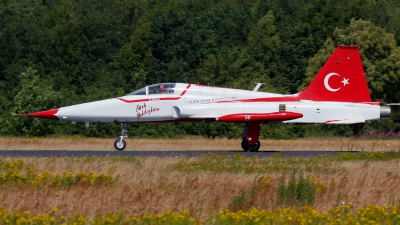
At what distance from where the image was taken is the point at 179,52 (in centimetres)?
5941

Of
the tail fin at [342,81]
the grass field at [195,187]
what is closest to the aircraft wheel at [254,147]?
the tail fin at [342,81]

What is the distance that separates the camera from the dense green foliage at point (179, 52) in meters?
38.0

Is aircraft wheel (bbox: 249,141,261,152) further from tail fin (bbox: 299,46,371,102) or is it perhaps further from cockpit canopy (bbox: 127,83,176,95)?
cockpit canopy (bbox: 127,83,176,95)

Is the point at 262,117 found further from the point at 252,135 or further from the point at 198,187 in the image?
the point at 198,187

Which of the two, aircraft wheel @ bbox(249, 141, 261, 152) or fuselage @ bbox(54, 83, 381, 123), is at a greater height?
fuselage @ bbox(54, 83, 381, 123)

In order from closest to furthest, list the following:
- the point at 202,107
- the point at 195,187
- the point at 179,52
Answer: the point at 195,187, the point at 202,107, the point at 179,52

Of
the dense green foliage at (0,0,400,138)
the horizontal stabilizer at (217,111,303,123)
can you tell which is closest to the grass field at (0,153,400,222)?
the horizontal stabilizer at (217,111,303,123)

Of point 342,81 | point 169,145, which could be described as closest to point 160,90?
point 169,145

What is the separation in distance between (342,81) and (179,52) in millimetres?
37664

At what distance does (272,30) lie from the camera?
64.2 meters

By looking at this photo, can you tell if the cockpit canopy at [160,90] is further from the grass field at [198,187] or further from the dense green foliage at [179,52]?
the dense green foliage at [179,52]

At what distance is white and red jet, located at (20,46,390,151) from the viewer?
21.9m

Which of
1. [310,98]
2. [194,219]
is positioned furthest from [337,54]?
[194,219]

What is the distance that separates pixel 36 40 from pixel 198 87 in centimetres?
4358
